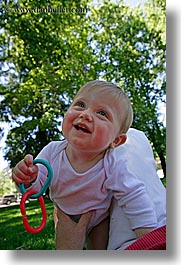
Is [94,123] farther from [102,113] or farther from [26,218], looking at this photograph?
[26,218]

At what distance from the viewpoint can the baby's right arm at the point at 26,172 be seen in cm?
94

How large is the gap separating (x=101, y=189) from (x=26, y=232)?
0.16 m

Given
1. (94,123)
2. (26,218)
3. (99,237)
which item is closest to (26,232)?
(26,218)

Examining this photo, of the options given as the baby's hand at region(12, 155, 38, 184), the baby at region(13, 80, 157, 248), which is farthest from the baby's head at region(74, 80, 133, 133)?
the baby's hand at region(12, 155, 38, 184)

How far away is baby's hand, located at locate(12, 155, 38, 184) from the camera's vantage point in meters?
0.94

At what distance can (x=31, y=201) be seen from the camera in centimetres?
94

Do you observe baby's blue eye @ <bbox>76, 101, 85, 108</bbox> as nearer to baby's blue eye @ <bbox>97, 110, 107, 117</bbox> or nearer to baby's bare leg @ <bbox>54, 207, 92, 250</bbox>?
baby's blue eye @ <bbox>97, 110, 107, 117</bbox>

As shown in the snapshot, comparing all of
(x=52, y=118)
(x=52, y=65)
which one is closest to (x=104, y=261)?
(x=52, y=118)

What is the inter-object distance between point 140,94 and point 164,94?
0.05 m

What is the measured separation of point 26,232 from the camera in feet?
3.09

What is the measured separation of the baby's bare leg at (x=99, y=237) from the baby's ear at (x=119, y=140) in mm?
140

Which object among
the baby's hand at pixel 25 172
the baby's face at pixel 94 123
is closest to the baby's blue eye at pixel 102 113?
the baby's face at pixel 94 123

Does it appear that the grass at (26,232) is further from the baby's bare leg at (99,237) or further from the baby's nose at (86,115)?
the baby's nose at (86,115)

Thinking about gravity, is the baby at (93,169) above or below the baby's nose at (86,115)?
below
